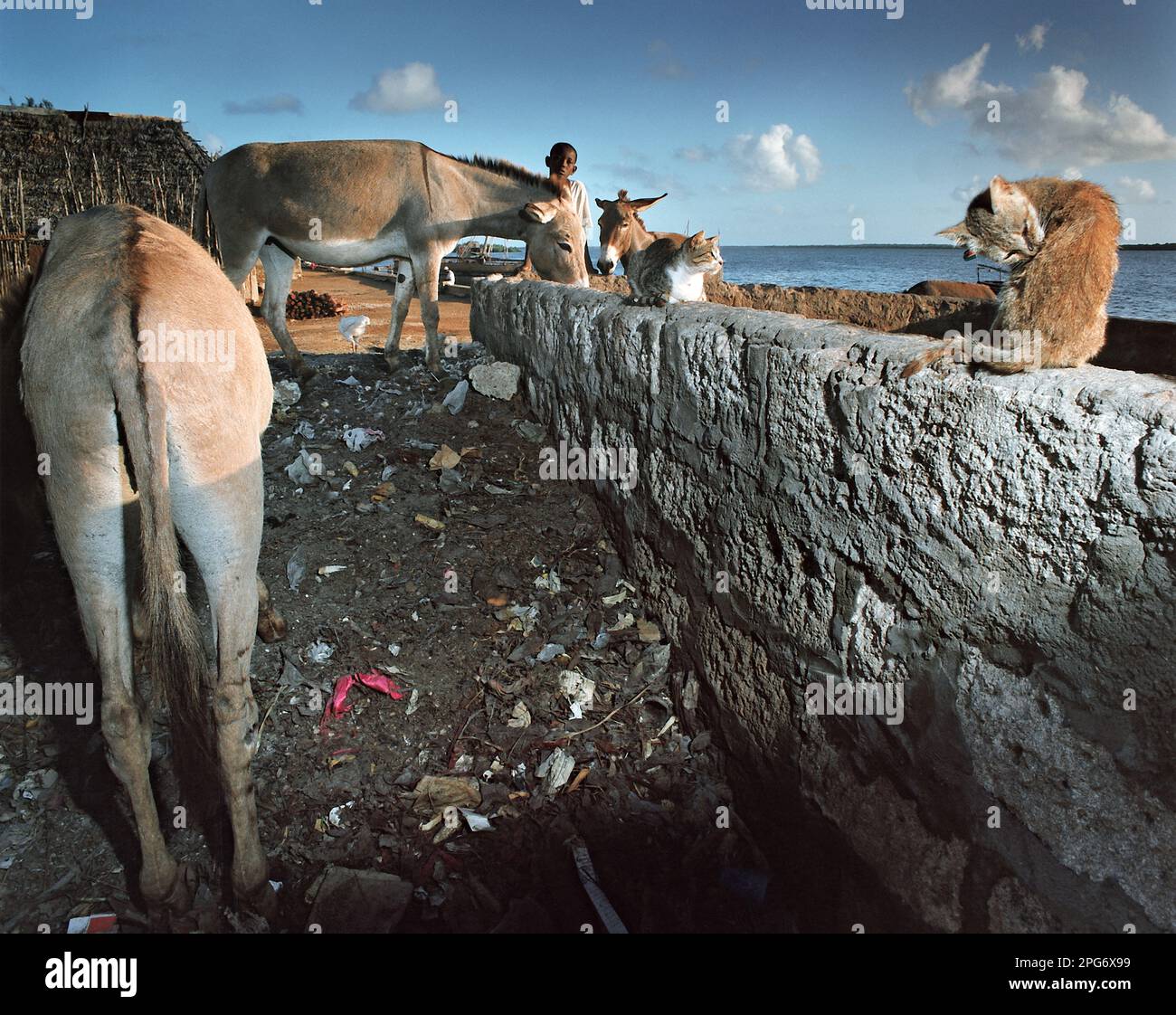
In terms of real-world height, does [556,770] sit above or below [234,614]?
below

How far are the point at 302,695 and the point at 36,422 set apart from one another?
147cm

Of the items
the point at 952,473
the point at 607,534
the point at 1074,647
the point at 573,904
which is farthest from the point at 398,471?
the point at 1074,647

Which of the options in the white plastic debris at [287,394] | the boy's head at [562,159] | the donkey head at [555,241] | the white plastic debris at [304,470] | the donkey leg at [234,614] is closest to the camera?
the donkey leg at [234,614]

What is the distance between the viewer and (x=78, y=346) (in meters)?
2.05

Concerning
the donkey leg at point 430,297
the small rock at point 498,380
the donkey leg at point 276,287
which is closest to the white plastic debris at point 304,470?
the small rock at point 498,380

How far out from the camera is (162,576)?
2100mm

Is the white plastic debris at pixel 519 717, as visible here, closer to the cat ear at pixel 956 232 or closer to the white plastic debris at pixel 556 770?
the white plastic debris at pixel 556 770

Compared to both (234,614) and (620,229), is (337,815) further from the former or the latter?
(620,229)

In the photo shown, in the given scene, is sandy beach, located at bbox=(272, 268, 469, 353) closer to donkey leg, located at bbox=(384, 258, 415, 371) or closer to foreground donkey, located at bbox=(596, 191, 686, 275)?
donkey leg, located at bbox=(384, 258, 415, 371)

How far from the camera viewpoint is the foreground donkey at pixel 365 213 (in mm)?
5801

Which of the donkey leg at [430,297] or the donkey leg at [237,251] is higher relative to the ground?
the donkey leg at [237,251]

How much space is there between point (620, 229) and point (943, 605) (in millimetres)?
5015

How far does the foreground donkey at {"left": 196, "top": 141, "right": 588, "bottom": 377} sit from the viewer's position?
19.0 ft

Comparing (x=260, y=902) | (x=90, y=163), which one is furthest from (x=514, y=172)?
(x=90, y=163)
